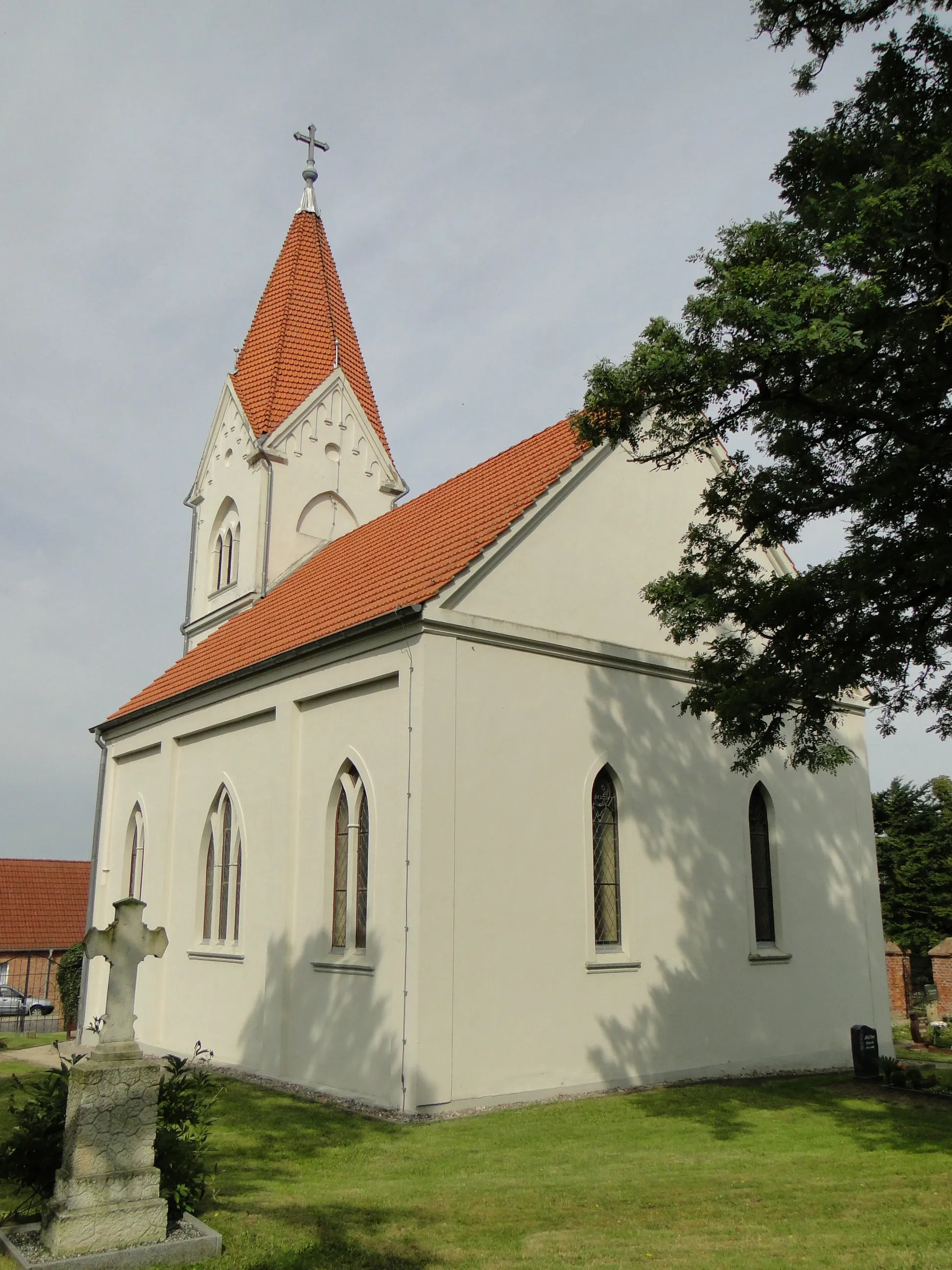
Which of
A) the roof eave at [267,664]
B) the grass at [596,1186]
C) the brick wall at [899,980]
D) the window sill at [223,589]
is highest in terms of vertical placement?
the window sill at [223,589]

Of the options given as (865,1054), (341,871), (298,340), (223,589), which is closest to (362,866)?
(341,871)

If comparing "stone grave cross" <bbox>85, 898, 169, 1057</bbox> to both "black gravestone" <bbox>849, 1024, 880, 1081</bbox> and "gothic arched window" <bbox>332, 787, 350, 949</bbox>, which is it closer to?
"gothic arched window" <bbox>332, 787, 350, 949</bbox>

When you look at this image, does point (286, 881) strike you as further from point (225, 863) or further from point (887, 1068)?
point (887, 1068)

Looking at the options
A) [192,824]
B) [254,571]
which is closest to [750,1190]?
[192,824]

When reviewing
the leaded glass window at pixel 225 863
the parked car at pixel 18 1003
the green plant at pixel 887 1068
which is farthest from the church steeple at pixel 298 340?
the parked car at pixel 18 1003

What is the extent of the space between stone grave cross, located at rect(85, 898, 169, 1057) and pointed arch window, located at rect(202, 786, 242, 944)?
8556mm

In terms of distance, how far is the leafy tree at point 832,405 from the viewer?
27.8 feet

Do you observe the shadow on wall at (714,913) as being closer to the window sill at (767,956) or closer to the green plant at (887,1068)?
the window sill at (767,956)

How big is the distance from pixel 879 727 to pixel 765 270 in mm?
4676

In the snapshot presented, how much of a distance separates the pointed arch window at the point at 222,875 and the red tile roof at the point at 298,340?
10.0 meters

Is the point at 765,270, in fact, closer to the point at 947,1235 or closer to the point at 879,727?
the point at 879,727

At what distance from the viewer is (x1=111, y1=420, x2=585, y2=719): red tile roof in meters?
14.2

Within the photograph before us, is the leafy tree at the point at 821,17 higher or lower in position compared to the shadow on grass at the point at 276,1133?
higher

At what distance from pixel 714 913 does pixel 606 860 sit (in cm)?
209
